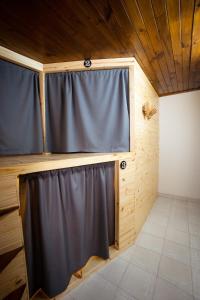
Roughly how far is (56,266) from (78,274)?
367 millimetres

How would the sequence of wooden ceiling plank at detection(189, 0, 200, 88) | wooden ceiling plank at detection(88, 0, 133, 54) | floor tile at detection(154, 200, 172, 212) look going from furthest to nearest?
1. floor tile at detection(154, 200, 172, 212)
2. wooden ceiling plank at detection(189, 0, 200, 88)
3. wooden ceiling plank at detection(88, 0, 133, 54)

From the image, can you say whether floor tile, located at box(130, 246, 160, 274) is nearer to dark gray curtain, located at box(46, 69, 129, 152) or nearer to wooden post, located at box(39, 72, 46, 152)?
dark gray curtain, located at box(46, 69, 129, 152)

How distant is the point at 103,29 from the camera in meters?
1.33

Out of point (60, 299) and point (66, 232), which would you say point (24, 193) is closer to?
point (66, 232)

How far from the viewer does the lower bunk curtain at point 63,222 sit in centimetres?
127

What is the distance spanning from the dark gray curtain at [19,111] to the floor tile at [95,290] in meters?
1.57

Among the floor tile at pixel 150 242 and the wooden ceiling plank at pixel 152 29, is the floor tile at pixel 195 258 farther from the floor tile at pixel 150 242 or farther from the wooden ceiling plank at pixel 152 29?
the wooden ceiling plank at pixel 152 29

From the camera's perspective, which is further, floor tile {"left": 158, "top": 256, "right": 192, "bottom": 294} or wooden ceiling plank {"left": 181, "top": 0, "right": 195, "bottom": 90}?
floor tile {"left": 158, "top": 256, "right": 192, "bottom": 294}

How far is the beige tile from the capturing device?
2236mm

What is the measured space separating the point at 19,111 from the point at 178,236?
2789 mm

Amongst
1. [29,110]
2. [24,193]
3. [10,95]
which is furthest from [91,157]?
[10,95]

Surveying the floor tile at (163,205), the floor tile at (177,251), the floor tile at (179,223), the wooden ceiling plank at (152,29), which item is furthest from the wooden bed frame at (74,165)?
the floor tile at (163,205)

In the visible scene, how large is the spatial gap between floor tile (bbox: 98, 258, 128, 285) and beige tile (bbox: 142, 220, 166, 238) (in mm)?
751

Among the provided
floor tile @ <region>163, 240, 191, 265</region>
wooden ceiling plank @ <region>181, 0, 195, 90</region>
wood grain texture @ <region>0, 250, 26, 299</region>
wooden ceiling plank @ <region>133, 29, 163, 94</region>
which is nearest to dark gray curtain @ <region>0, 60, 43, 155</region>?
wood grain texture @ <region>0, 250, 26, 299</region>
